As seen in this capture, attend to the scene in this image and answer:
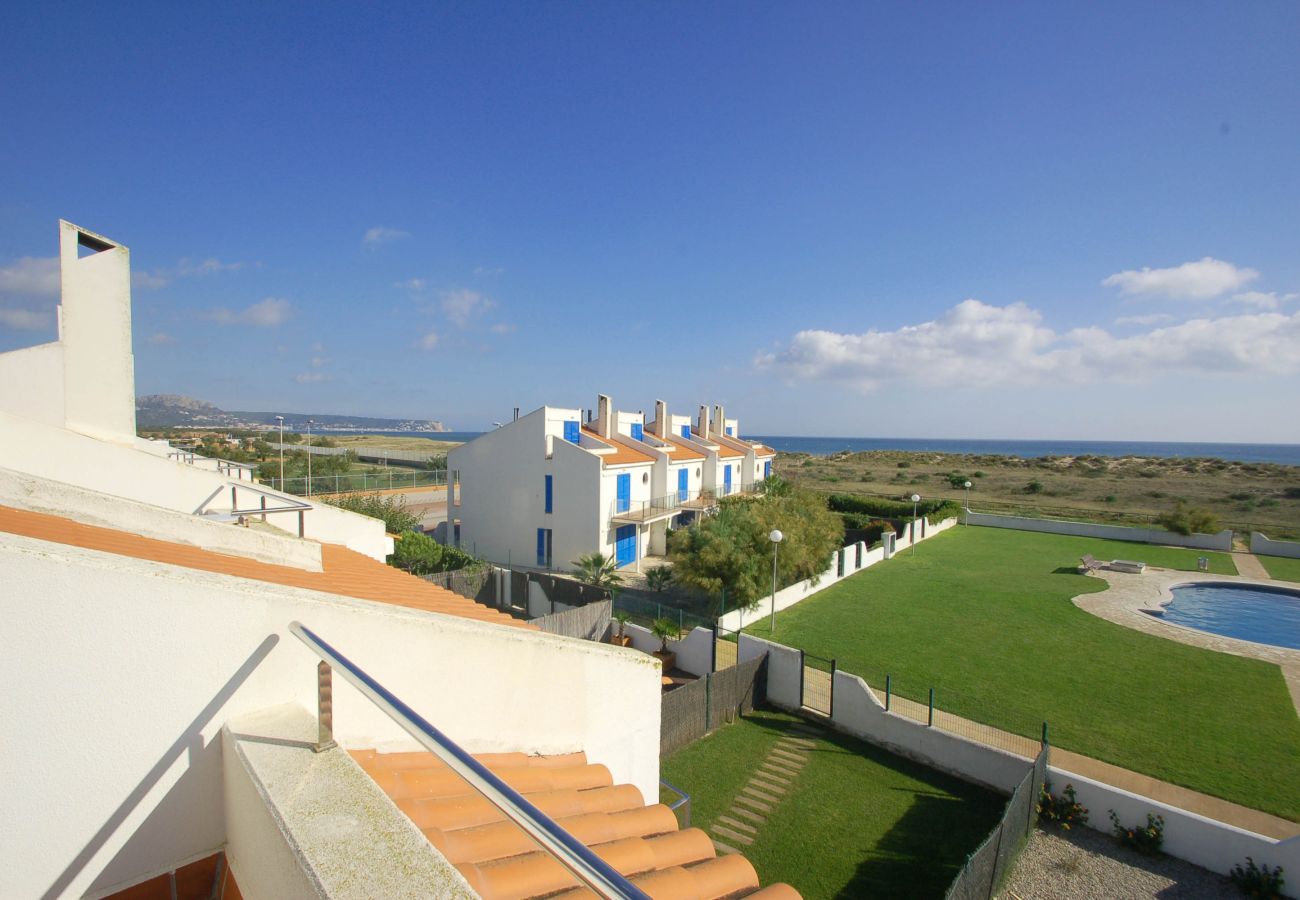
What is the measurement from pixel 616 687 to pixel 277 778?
2.85 meters

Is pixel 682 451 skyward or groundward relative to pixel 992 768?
skyward

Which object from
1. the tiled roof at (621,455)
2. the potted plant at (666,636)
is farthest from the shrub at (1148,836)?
the tiled roof at (621,455)

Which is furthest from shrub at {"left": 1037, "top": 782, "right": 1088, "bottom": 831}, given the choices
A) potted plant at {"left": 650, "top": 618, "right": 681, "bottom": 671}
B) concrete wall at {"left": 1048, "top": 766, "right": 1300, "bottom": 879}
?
potted plant at {"left": 650, "top": 618, "right": 681, "bottom": 671}

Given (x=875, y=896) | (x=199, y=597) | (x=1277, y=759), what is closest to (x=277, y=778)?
(x=199, y=597)

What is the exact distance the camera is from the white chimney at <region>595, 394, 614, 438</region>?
30.5 metres

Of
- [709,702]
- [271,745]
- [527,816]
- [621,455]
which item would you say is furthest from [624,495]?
[527,816]

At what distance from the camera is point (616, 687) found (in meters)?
4.72

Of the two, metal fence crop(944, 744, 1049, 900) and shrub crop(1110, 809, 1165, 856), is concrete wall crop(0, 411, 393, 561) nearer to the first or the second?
metal fence crop(944, 744, 1049, 900)

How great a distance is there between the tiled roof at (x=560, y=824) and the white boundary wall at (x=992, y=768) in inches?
399

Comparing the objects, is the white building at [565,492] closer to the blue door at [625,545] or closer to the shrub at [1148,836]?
the blue door at [625,545]

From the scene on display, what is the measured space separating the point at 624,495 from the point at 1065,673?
17.0 m

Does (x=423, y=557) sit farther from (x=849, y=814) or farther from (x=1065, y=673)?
(x=1065, y=673)

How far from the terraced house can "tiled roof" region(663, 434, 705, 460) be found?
27999 millimetres

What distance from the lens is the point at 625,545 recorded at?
27703mm
